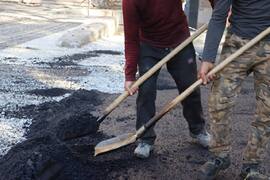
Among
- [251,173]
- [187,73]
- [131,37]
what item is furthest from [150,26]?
[251,173]

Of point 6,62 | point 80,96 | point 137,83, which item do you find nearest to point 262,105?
point 137,83

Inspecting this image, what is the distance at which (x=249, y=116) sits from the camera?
5.76 metres

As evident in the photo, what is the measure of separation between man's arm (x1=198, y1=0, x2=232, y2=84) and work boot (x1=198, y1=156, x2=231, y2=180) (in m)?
0.66

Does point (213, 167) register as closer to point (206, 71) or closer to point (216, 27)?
point (206, 71)

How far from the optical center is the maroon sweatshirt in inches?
164

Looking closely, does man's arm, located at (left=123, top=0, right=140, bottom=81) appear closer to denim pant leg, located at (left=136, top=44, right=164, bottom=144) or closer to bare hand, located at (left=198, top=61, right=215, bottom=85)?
denim pant leg, located at (left=136, top=44, right=164, bottom=144)

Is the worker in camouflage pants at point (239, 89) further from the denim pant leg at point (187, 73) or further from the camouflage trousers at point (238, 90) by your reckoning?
the denim pant leg at point (187, 73)

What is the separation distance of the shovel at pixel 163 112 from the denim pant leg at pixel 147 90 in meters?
0.30

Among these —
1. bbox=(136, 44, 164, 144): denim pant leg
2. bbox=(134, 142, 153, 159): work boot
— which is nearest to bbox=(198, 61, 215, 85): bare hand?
bbox=(136, 44, 164, 144): denim pant leg

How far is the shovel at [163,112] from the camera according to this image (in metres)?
3.65

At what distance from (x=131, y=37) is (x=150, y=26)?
22cm

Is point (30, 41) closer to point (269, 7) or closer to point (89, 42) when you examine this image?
point (89, 42)

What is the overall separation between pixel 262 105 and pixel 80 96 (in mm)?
3207

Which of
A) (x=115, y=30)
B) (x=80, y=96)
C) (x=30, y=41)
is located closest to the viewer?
(x=80, y=96)
